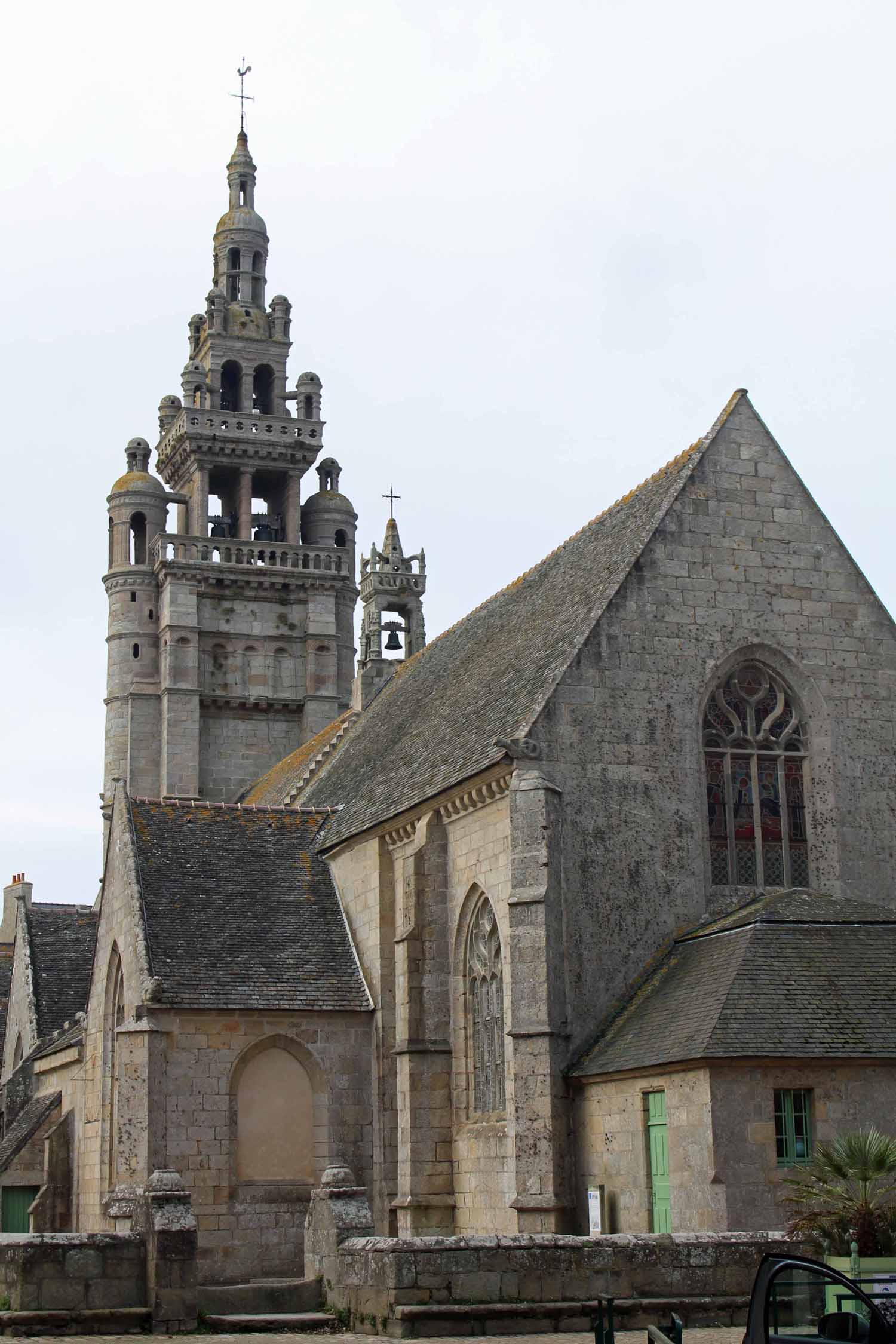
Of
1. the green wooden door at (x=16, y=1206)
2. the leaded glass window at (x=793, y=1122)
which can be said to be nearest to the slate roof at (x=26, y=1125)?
the green wooden door at (x=16, y=1206)

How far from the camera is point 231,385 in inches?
2105

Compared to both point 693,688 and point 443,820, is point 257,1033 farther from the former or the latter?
point 693,688

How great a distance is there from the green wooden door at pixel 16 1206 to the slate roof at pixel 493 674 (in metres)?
8.60

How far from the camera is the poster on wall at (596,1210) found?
70.6 feet

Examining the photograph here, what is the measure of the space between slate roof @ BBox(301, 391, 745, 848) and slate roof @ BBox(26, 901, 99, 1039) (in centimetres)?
803

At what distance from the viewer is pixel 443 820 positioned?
1038 inches

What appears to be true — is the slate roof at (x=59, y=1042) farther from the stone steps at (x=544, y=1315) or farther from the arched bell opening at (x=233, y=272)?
the arched bell opening at (x=233, y=272)

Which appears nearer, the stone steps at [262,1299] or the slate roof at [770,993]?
the stone steps at [262,1299]

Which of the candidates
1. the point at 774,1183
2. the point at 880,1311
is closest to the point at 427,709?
the point at 774,1183

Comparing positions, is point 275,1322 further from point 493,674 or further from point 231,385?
point 231,385

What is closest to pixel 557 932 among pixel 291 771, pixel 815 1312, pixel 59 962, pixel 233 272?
pixel 815 1312

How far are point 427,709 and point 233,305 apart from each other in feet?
86.3

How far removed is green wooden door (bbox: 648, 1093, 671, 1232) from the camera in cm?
2066

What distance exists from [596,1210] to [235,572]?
3167 cm
